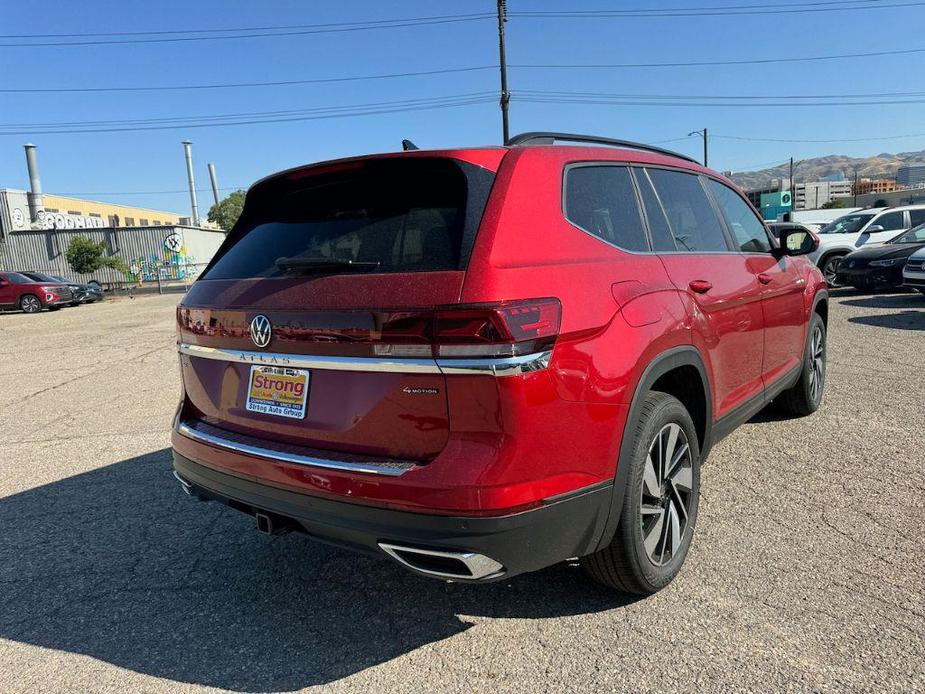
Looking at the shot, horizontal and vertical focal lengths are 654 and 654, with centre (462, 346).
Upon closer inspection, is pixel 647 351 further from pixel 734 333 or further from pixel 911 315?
pixel 911 315

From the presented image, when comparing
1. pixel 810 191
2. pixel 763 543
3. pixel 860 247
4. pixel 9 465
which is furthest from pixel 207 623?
pixel 810 191

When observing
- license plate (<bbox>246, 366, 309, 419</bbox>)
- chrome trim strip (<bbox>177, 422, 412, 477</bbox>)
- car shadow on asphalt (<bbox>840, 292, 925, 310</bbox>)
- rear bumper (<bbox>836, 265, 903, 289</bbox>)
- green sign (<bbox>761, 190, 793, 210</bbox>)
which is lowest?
car shadow on asphalt (<bbox>840, 292, 925, 310</bbox>)

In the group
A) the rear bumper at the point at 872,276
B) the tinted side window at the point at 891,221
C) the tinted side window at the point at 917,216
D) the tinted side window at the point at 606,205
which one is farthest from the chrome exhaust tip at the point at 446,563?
the tinted side window at the point at 917,216

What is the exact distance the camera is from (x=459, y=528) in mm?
2057

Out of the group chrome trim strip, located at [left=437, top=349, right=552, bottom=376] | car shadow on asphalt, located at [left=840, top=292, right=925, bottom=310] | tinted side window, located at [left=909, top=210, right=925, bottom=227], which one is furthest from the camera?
tinted side window, located at [left=909, top=210, right=925, bottom=227]

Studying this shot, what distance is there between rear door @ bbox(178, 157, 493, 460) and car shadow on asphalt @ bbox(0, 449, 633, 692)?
2.08ft

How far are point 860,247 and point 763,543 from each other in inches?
570

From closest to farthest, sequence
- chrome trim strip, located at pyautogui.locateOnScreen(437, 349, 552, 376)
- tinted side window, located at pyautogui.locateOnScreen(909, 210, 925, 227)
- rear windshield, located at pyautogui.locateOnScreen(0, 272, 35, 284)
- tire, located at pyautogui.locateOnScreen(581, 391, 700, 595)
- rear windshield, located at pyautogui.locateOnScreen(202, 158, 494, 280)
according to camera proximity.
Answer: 1. chrome trim strip, located at pyautogui.locateOnScreen(437, 349, 552, 376)
2. rear windshield, located at pyautogui.locateOnScreen(202, 158, 494, 280)
3. tire, located at pyautogui.locateOnScreen(581, 391, 700, 595)
4. tinted side window, located at pyautogui.locateOnScreen(909, 210, 925, 227)
5. rear windshield, located at pyautogui.locateOnScreen(0, 272, 35, 284)

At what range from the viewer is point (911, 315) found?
1052 cm

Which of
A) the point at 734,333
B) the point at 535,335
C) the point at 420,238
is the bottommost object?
the point at 734,333

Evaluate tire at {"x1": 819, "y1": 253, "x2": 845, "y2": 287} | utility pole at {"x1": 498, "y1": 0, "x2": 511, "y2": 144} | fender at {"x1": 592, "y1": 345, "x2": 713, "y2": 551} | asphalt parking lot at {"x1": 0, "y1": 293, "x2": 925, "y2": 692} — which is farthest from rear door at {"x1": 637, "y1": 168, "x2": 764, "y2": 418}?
utility pole at {"x1": 498, "y1": 0, "x2": 511, "y2": 144}

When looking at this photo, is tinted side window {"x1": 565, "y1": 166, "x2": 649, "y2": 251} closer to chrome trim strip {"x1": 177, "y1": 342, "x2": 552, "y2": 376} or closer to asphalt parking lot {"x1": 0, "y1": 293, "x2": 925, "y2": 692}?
chrome trim strip {"x1": 177, "y1": 342, "x2": 552, "y2": 376}

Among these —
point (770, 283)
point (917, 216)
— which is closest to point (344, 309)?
point (770, 283)

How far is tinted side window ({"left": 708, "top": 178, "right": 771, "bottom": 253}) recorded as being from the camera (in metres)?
3.94
